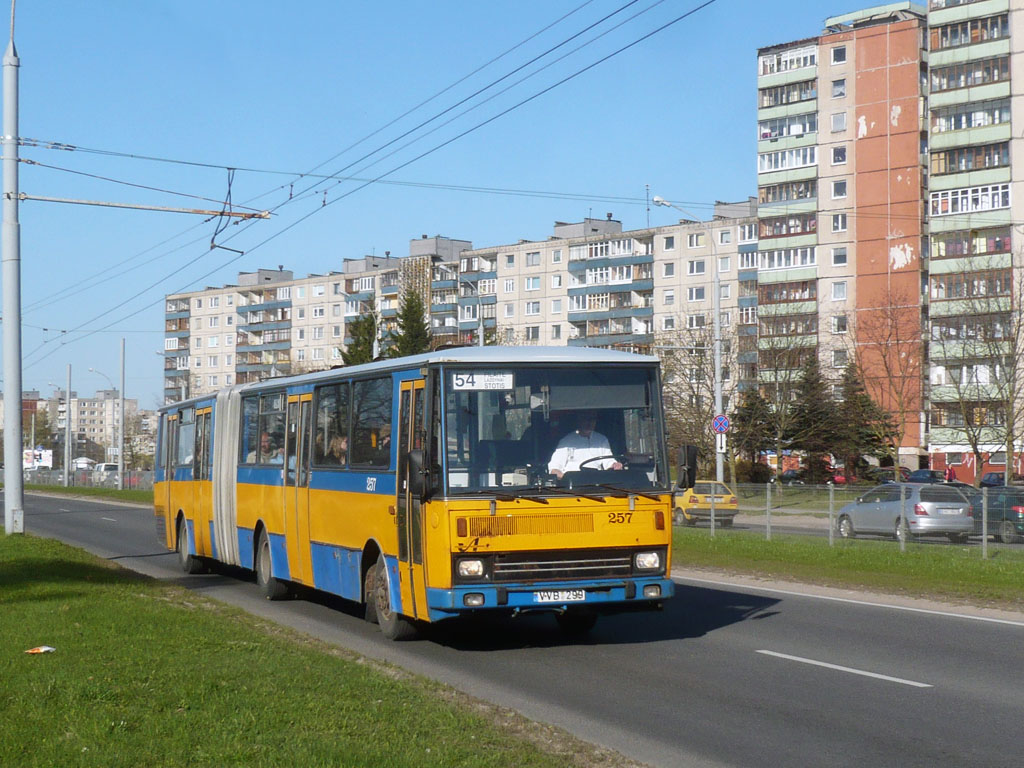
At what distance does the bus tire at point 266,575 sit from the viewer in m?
17.6

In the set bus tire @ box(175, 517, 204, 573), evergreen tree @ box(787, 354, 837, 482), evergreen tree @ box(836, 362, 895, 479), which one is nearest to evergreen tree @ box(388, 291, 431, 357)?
evergreen tree @ box(787, 354, 837, 482)

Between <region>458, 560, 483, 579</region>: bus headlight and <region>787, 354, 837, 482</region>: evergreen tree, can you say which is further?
<region>787, 354, 837, 482</region>: evergreen tree

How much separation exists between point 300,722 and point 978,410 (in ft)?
191

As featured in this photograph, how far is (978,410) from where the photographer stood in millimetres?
61562

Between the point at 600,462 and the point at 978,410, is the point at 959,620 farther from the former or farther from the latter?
the point at 978,410

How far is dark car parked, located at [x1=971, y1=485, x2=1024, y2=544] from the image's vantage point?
2514 cm

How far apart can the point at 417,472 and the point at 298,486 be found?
4851 millimetres

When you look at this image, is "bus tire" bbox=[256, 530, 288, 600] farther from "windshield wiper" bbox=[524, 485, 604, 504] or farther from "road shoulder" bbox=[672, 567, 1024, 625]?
"windshield wiper" bbox=[524, 485, 604, 504]

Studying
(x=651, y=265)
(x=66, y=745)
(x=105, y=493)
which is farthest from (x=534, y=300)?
(x=66, y=745)

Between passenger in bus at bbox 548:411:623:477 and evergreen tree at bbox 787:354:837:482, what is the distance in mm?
61087

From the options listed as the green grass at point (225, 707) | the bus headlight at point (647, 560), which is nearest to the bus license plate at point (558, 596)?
the bus headlight at point (647, 560)

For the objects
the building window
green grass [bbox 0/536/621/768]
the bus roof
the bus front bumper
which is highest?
the building window

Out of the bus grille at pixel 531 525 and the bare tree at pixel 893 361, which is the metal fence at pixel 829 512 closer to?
the bus grille at pixel 531 525

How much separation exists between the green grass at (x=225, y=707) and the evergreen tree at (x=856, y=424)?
209 feet
